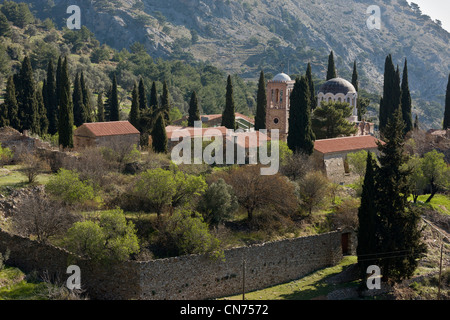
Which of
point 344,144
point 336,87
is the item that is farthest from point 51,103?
point 336,87

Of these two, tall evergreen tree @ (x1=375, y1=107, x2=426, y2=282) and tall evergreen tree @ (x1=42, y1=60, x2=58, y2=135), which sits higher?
tall evergreen tree @ (x1=42, y1=60, x2=58, y2=135)

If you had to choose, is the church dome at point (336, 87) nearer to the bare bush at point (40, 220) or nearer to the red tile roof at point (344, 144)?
the red tile roof at point (344, 144)

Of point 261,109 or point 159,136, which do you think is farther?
point 261,109

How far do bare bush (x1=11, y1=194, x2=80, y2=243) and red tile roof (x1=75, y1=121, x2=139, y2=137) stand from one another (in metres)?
14.3

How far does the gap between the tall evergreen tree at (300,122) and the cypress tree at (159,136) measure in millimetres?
8816

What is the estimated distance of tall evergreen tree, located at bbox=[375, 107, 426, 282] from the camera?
1112 inches

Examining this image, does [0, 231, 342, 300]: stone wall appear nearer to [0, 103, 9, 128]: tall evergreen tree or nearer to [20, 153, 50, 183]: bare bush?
[20, 153, 50, 183]: bare bush

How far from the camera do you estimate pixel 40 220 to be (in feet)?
87.3

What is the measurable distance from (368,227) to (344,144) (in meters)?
17.7

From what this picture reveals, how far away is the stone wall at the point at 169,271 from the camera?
2472 centimetres

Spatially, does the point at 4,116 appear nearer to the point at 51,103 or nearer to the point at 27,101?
the point at 27,101

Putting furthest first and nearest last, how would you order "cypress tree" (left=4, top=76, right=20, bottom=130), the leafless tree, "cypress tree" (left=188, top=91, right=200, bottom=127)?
"cypress tree" (left=188, top=91, right=200, bottom=127), "cypress tree" (left=4, top=76, right=20, bottom=130), the leafless tree

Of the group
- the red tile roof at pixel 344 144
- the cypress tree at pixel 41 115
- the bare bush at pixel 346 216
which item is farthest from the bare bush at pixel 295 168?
the cypress tree at pixel 41 115

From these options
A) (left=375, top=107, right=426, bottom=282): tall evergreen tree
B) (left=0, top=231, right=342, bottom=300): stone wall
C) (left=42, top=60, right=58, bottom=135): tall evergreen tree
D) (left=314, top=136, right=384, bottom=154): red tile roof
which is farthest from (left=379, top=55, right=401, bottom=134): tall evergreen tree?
(left=0, top=231, right=342, bottom=300): stone wall
